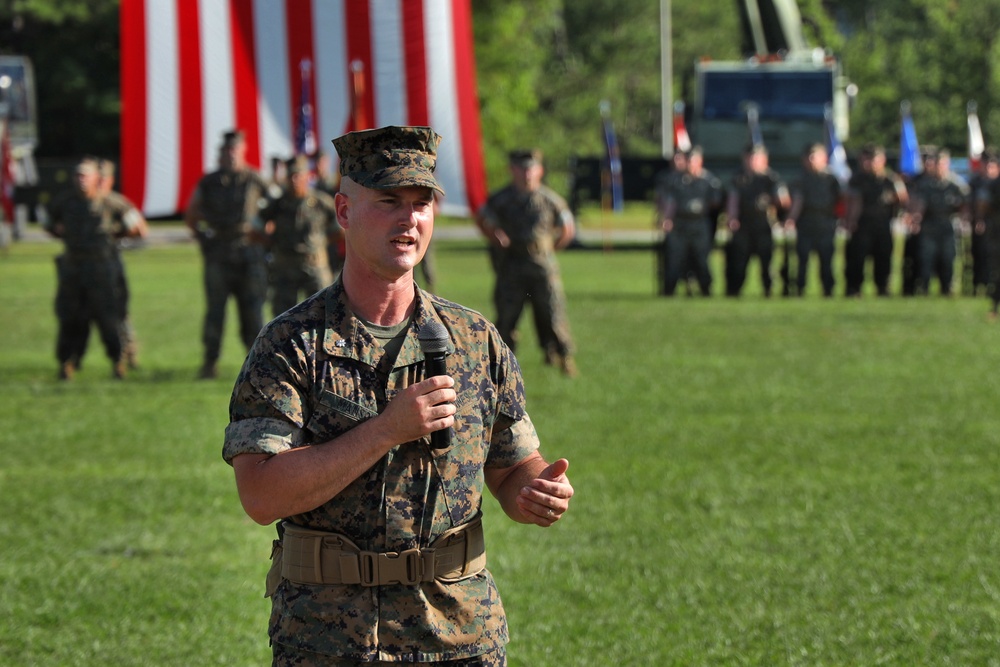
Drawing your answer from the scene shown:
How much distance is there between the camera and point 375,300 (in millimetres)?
3744

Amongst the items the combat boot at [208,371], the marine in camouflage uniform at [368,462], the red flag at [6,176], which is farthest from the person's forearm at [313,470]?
the red flag at [6,176]

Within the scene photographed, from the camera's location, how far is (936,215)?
25.1m

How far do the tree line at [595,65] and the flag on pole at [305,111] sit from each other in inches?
1532

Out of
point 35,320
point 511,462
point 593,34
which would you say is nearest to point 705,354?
point 35,320

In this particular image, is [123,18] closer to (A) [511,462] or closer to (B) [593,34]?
(A) [511,462]

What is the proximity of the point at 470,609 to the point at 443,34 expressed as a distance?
6.33 metres

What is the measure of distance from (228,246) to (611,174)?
16.9 meters

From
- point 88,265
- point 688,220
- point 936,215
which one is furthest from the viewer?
point 936,215

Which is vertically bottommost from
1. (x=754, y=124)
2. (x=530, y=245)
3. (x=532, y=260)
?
(x=532, y=260)

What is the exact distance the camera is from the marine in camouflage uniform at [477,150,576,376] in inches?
593

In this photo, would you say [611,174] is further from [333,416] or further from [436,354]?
[436,354]

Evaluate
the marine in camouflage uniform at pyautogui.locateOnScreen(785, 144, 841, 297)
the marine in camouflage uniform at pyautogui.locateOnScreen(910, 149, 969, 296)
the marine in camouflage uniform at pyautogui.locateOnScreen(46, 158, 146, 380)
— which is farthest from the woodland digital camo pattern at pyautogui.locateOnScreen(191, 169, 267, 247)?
the marine in camouflage uniform at pyautogui.locateOnScreen(910, 149, 969, 296)

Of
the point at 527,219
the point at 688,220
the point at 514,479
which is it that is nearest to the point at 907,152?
the point at 688,220

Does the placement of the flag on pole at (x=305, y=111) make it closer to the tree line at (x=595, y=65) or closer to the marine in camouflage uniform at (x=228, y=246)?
the marine in camouflage uniform at (x=228, y=246)
